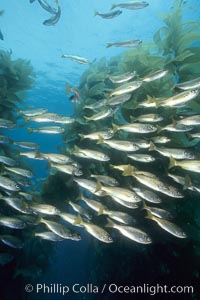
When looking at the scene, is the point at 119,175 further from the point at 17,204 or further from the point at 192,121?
the point at 17,204

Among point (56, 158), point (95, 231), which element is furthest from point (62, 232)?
point (56, 158)

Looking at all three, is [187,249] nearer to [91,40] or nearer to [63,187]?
[63,187]

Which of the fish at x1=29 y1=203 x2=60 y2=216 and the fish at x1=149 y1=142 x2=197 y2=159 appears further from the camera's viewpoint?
the fish at x1=29 y1=203 x2=60 y2=216

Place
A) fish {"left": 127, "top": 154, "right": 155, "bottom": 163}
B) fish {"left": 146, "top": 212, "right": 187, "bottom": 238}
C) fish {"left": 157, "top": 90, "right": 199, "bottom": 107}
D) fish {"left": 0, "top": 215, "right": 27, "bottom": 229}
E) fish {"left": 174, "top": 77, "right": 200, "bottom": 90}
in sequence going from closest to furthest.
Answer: fish {"left": 157, "top": 90, "right": 199, "bottom": 107}, fish {"left": 174, "top": 77, "right": 200, "bottom": 90}, fish {"left": 146, "top": 212, "right": 187, "bottom": 238}, fish {"left": 127, "top": 154, "right": 155, "bottom": 163}, fish {"left": 0, "top": 215, "right": 27, "bottom": 229}

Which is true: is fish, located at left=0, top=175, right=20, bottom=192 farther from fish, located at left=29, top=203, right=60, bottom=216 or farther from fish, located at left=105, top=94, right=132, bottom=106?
fish, located at left=105, top=94, right=132, bottom=106

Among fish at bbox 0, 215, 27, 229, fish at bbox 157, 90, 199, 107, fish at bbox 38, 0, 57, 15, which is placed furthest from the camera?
fish at bbox 38, 0, 57, 15

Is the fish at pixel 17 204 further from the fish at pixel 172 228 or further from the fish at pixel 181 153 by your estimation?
the fish at pixel 181 153

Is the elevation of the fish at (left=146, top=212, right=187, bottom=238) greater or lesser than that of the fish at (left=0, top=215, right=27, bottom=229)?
greater

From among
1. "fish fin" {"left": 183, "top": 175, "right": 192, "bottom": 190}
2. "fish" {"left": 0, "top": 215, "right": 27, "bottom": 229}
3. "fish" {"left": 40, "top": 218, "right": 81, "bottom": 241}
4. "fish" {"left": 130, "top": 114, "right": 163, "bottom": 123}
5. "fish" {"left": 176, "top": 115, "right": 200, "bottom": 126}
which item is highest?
"fish" {"left": 176, "top": 115, "right": 200, "bottom": 126}

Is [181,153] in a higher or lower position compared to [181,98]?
lower

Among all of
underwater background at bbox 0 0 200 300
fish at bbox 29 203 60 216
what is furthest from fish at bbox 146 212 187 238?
fish at bbox 29 203 60 216

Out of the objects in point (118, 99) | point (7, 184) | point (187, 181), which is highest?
point (118, 99)

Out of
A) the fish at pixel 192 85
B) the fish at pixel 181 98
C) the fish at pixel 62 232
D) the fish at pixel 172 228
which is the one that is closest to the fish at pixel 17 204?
the fish at pixel 62 232

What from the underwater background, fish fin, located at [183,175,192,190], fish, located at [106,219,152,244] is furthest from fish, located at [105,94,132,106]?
fish, located at [106,219,152,244]
